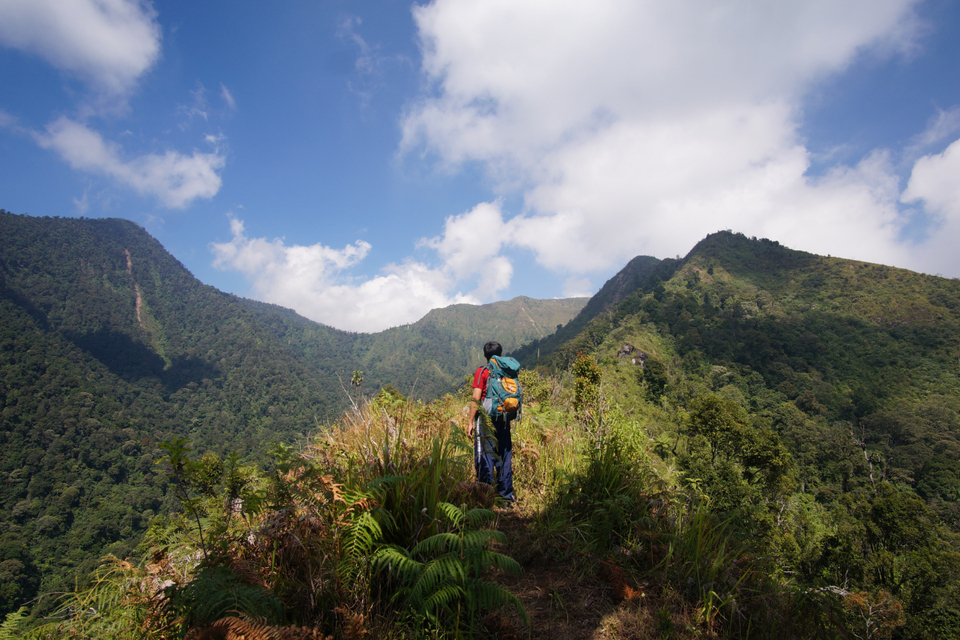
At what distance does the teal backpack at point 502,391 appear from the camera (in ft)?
13.9

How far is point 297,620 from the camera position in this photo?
2107mm

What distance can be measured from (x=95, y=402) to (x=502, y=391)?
129783mm

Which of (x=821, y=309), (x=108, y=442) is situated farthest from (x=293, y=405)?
(x=821, y=309)

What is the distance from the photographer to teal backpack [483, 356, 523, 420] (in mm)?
4242

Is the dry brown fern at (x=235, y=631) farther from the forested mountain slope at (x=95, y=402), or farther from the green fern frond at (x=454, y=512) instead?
the green fern frond at (x=454, y=512)

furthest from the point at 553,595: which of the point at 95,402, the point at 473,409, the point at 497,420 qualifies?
the point at 95,402

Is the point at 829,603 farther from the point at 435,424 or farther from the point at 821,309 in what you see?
the point at 821,309

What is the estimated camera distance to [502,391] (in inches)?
171

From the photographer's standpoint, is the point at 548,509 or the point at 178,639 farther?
the point at 548,509

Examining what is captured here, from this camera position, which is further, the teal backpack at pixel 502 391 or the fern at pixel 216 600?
the teal backpack at pixel 502 391

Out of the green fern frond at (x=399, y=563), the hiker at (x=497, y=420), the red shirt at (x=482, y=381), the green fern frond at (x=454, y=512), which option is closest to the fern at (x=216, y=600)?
the green fern frond at (x=399, y=563)

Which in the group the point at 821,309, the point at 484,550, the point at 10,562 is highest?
the point at 821,309

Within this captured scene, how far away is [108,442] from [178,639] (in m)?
109

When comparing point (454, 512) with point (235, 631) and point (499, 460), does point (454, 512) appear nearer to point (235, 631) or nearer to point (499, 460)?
point (235, 631)
